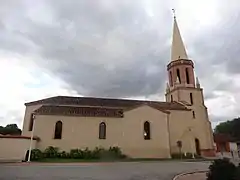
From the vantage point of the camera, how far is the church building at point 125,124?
30469 millimetres

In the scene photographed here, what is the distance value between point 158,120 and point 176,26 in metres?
21.1

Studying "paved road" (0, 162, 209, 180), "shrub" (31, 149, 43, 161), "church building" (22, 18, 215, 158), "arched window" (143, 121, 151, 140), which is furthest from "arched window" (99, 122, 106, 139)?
"paved road" (0, 162, 209, 180)

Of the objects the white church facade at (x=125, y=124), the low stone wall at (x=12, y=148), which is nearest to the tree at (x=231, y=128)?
the white church facade at (x=125, y=124)

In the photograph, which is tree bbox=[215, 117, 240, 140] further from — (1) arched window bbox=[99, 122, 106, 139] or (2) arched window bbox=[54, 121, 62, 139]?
(2) arched window bbox=[54, 121, 62, 139]

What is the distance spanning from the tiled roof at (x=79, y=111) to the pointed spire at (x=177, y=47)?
16.2 metres

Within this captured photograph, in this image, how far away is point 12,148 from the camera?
80.5 ft

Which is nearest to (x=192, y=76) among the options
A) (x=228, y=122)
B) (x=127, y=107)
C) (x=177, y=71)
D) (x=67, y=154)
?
(x=177, y=71)

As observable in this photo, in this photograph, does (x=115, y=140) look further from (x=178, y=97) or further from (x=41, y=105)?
(x=178, y=97)

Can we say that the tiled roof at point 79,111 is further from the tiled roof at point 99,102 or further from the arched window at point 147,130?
the arched window at point 147,130

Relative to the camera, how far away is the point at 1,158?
2392 centimetres

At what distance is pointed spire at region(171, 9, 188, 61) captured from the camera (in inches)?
1690

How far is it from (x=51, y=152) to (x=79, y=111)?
633cm

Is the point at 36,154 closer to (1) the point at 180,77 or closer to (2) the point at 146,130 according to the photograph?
(2) the point at 146,130

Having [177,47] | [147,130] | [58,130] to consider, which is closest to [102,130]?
[58,130]
